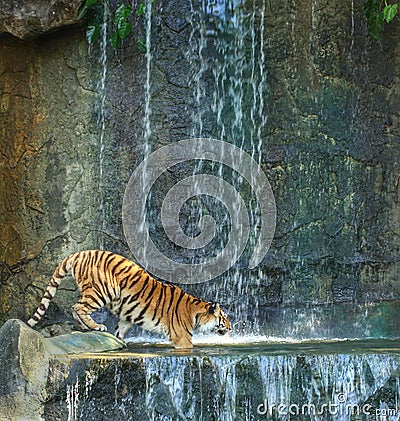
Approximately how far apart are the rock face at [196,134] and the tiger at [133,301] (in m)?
0.94

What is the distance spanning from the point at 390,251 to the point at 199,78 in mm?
2327

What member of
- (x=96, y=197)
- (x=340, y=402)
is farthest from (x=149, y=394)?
(x=96, y=197)

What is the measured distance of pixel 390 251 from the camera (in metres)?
8.20

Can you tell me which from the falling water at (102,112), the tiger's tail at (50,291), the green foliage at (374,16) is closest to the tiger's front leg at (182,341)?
the tiger's tail at (50,291)

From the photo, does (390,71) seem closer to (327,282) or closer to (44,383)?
(327,282)

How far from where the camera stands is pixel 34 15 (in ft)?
25.3

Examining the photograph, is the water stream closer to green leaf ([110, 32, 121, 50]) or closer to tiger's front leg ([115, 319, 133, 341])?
tiger's front leg ([115, 319, 133, 341])

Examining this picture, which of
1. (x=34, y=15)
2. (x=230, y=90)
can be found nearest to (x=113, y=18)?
(x=34, y=15)

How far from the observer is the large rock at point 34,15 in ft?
25.3

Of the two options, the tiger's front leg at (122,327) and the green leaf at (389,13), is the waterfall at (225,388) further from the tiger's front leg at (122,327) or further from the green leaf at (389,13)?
the green leaf at (389,13)

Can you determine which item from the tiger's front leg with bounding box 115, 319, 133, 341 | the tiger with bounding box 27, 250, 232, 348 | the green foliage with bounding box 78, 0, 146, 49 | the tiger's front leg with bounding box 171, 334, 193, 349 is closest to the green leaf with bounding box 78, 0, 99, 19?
the green foliage with bounding box 78, 0, 146, 49

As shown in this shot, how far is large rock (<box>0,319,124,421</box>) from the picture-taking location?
5.16 meters

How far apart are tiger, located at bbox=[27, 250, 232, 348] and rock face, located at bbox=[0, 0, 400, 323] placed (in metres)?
0.94

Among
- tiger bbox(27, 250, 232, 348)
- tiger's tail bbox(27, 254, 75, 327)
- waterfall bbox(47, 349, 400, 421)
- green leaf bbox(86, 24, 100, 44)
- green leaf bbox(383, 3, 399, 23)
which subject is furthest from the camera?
green leaf bbox(86, 24, 100, 44)
